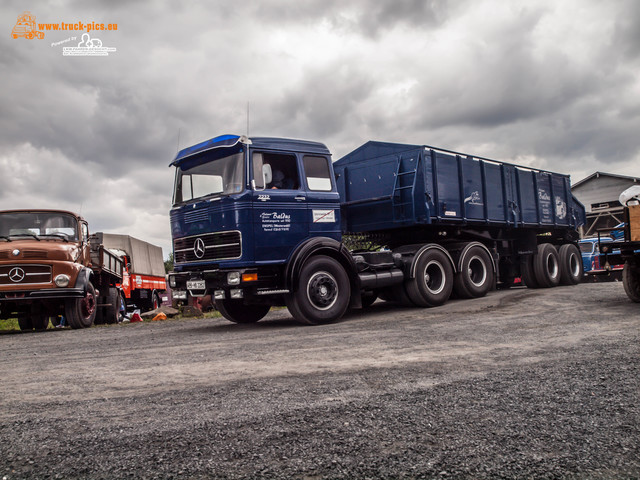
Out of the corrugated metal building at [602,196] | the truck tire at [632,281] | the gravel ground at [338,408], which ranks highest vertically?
the corrugated metal building at [602,196]

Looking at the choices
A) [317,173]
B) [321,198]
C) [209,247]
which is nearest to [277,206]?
[321,198]

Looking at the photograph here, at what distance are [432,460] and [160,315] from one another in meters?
12.5

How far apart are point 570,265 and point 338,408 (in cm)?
1502

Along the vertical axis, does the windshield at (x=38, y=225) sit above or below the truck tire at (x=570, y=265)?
above

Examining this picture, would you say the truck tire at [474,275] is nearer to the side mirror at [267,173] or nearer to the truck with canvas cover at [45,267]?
the side mirror at [267,173]

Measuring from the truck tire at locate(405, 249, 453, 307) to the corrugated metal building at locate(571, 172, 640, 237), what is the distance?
24831 mm

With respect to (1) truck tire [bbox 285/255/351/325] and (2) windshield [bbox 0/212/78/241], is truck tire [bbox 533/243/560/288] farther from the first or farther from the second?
(2) windshield [bbox 0/212/78/241]

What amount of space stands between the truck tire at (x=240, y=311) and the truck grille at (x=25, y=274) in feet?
12.1

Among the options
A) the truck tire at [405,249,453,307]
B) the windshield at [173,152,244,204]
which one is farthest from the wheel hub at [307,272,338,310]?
the truck tire at [405,249,453,307]

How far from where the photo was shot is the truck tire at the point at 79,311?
11.3 meters

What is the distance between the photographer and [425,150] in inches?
447

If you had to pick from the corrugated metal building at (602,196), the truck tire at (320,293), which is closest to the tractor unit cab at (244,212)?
the truck tire at (320,293)

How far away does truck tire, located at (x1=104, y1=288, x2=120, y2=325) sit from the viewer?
14.4 metres

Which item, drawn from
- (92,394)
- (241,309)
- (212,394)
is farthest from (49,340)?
(212,394)
